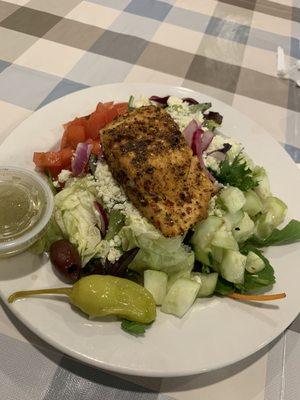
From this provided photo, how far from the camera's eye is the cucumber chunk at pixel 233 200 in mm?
2410

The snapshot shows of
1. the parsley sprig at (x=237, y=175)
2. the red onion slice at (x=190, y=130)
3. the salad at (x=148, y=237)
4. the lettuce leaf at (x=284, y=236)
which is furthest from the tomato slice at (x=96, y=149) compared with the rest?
the lettuce leaf at (x=284, y=236)

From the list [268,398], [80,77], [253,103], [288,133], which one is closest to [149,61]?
[80,77]

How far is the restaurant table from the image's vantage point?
224 cm

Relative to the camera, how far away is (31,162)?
2.59 metres

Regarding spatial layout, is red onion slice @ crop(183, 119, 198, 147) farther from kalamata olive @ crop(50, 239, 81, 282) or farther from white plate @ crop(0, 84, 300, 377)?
kalamata olive @ crop(50, 239, 81, 282)

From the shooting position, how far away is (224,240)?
225cm

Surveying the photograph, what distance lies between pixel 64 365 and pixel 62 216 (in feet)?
2.60

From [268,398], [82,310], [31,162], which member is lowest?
[268,398]

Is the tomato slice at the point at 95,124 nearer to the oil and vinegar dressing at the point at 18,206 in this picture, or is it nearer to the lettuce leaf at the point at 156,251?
the oil and vinegar dressing at the point at 18,206

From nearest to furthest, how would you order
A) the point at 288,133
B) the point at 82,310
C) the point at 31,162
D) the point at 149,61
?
the point at 82,310 → the point at 31,162 → the point at 288,133 → the point at 149,61

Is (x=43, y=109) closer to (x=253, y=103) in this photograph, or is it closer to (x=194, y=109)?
(x=194, y=109)

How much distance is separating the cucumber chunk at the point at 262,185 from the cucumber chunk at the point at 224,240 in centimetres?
47

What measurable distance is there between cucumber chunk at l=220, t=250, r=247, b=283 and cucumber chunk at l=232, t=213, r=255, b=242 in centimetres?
22

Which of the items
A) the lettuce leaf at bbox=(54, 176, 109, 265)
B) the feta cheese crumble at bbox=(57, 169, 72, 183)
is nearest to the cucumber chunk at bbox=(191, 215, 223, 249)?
the lettuce leaf at bbox=(54, 176, 109, 265)
